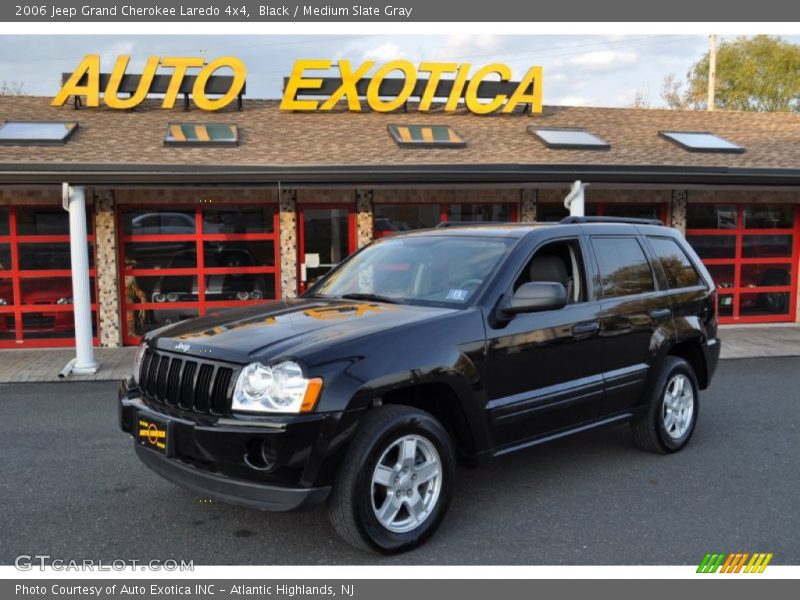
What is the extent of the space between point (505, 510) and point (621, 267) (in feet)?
6.74

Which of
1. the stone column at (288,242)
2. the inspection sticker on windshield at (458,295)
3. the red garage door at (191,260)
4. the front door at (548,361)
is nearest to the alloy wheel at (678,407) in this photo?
the front door at (548,361)

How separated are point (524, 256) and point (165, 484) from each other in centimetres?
288

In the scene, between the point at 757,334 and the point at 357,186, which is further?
the point at 757,334

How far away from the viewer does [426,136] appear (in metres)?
12.7

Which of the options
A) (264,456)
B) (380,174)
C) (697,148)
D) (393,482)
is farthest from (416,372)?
(697,148)

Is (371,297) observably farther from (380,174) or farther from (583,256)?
(380,174)

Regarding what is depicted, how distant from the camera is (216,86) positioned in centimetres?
1409

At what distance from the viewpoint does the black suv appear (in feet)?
11.4

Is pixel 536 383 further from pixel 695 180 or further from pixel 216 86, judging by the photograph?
pixel 216 86

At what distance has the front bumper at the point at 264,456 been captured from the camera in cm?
337

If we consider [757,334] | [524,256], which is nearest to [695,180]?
[757,334]

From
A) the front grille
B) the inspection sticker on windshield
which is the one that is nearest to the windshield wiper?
the inspection sticker on windshield

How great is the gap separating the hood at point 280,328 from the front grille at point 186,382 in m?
0.06

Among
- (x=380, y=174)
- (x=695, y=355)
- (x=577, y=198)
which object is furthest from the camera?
(x=577, y=198)
